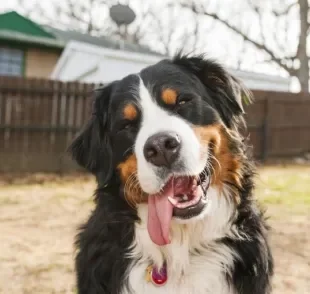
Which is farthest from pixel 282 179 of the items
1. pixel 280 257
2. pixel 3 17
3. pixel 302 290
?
pixel 3 17

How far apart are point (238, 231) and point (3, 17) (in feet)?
63.2

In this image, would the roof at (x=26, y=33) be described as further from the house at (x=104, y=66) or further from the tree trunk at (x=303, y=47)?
the tree trunk at (x=303, y=47)

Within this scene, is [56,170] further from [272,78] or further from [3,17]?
[3,17]

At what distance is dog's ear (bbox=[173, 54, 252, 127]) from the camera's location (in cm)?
262

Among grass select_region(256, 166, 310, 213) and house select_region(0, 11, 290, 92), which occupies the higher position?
house select_region(0, 11, 290, 92)

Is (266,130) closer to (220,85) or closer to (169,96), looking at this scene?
(220,85)

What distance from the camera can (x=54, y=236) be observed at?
17.4ft

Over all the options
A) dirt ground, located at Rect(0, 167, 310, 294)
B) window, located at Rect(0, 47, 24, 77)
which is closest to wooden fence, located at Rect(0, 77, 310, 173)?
dirt ground, located at Rect(0, 167, 310, 294)

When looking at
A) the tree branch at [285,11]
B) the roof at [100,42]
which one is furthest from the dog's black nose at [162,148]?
the tree branch at [285,11]

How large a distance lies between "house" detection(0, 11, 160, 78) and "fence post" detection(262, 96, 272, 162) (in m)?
6.38

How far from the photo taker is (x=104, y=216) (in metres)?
2.59

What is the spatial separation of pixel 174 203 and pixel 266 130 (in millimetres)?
11416

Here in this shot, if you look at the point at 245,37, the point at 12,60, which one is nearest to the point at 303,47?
the point at 245,37

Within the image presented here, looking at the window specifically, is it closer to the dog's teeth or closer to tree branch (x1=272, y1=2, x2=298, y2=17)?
tree branch (x1=272, y1=2, x2=298, y2=17)
